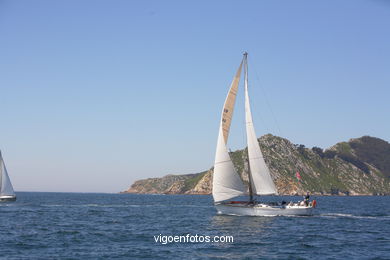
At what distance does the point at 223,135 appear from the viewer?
59.6 meters

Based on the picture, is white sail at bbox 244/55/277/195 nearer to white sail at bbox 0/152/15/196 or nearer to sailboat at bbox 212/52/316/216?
sailboat at bbox 212/52/316/216

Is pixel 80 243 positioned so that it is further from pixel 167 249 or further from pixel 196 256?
pixel 196 256

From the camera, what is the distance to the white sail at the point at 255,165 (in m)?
60.8

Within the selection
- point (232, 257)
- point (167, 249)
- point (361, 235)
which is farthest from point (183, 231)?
point (361, 235)

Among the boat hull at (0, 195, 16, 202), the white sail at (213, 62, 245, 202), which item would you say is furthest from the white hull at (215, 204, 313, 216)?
the boat hull at (0, 195, 16, 202)

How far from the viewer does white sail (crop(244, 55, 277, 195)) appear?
60781mm

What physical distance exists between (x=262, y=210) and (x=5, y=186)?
68.4 metres

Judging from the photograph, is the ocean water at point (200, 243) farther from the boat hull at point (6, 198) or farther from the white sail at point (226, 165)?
the boat hull at point (6, 198)

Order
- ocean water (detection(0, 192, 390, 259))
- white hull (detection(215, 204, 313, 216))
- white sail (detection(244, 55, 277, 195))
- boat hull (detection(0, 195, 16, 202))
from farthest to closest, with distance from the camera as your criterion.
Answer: boat hull (detection(0, 195, 16, 202)) → white sail (detection(244, 55, 277, 195)) → white hull (detection(215, 204, 313, 216)) → ocean water (detection(0, 192, 390, 259))

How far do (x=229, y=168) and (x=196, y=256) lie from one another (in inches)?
1083

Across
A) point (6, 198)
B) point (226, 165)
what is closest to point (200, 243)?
point (226, 165)

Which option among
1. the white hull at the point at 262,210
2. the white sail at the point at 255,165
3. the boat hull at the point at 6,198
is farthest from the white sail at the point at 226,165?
the boat hull at the point at 6,198

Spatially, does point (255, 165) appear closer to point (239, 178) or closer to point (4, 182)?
point (239, 178)

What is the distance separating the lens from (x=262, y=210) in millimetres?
59531
